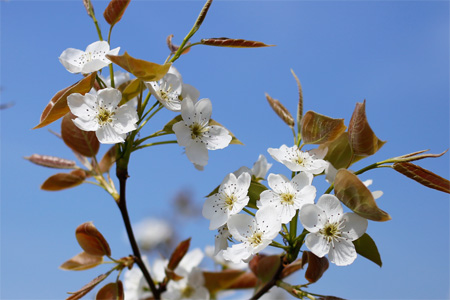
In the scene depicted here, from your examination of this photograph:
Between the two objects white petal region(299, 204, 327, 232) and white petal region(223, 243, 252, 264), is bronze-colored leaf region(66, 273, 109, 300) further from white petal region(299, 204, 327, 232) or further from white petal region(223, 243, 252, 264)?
white petal region(299, 204, 327, 232)

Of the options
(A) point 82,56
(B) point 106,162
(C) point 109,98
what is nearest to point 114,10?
(A) point 82,56

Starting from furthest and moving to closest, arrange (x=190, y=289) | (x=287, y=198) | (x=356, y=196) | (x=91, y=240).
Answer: (x=190, y=289)
(x=91, y=240)
(x=287, y=198)
(x=356, y=196)

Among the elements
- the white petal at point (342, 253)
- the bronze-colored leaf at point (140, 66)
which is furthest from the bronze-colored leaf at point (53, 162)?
the white petal at point (342, 253)

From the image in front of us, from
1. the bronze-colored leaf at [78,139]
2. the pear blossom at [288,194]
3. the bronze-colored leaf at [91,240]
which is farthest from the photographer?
the bronze-colored leaf at [78,139]

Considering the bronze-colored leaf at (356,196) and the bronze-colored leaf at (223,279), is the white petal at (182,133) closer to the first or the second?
the bronze-colored leaf at (356,196)

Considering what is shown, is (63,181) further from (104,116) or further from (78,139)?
(104,116)

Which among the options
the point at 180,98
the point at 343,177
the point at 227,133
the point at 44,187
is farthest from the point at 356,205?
the point at 44,187
